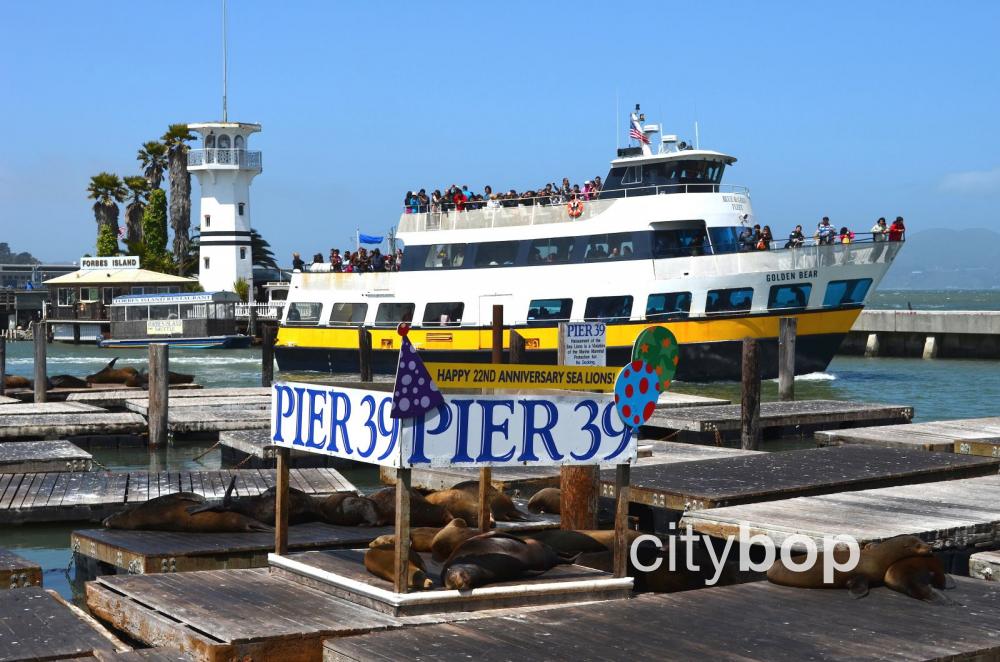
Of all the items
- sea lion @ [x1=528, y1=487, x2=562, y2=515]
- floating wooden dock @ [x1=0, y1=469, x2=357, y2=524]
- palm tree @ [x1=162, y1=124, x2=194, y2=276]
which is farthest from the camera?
palm tree @ [x1=162, y1=124, x2=194, y2=276]

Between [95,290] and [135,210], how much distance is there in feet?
44.4

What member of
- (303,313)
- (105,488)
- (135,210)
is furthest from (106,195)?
(105,488)

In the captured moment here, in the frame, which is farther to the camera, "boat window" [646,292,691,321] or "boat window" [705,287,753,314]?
"boat window" [646,292,691,321]

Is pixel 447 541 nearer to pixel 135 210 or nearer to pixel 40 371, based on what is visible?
pixel 40 371

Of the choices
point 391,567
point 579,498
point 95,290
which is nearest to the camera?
point 391,567

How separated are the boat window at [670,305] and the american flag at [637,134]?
4.38m

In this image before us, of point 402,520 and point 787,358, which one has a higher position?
point 787,358

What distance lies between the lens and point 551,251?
30328 millimetres

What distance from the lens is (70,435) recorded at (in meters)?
18.5

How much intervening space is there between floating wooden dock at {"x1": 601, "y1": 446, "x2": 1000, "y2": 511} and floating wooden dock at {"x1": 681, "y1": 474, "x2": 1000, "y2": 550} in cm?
66

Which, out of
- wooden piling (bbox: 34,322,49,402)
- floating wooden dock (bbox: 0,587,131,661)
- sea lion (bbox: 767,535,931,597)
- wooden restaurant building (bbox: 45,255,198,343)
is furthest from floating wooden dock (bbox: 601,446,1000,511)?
wooden restaurant building (bbox: 45,255,198,343)

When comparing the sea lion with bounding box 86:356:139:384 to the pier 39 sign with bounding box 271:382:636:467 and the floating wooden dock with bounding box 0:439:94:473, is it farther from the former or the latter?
the pier 39 sign with bounding box 271:382:636:467

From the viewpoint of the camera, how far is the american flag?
31156 mm

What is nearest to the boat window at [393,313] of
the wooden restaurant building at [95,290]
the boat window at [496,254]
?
the boat window at [496,254]
